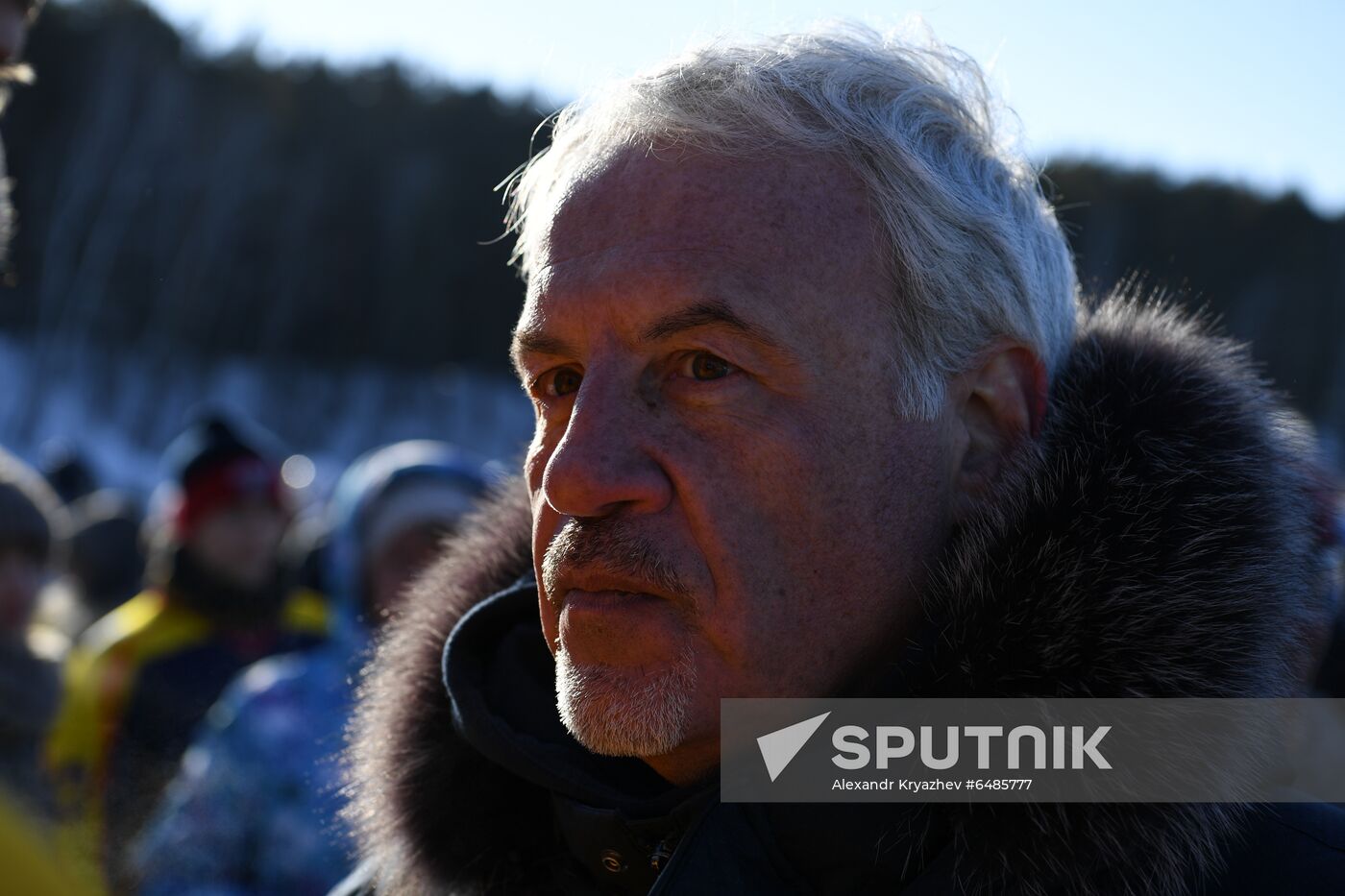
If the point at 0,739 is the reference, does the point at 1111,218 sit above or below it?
below

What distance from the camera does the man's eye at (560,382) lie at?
1.88 metres

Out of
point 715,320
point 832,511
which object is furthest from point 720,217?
point 832,511

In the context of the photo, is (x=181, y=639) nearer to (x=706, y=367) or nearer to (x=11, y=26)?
(x=11, y=26)

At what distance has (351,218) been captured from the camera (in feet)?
83.3

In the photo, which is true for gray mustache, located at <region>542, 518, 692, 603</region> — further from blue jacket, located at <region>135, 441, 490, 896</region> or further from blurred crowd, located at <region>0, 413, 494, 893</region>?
blue jacket, located at <region>135, 441, 490, 896</region>

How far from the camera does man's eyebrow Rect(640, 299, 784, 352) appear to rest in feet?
5.51

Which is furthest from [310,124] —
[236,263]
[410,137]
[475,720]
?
[475,720]

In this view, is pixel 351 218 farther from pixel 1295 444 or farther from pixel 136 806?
pixel 1295 444

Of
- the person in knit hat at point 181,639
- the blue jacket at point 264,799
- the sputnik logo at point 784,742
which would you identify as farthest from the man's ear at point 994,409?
the person in knit hat at point 181,639

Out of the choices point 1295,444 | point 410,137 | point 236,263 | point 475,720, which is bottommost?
point 236,263

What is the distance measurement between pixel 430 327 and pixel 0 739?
22.4 meters

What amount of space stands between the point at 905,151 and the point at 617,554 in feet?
2.54

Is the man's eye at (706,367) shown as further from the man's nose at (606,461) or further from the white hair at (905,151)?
the white hair at (905,151)

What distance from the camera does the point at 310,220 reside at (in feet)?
81.6
